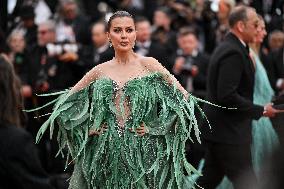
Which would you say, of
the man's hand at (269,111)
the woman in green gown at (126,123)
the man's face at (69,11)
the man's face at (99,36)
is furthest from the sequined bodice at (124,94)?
the man's face at (69,11)

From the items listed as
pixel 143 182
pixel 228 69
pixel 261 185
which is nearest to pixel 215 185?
pixel 261 185

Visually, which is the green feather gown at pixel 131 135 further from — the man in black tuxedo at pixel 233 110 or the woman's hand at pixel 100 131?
the man in black tuxedo at pixel 233 110

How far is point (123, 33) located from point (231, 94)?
5.56ft

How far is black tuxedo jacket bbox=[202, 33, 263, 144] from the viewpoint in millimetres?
7035

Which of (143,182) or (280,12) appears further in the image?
(280,12)

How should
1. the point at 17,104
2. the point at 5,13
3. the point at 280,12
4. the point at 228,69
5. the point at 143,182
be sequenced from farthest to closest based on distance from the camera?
the point at 280,12
the point at 5,13
the point at 228,69
the point at 17,104
the point at 143,182

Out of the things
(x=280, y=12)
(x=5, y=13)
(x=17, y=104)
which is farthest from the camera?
(x=280, y=12)

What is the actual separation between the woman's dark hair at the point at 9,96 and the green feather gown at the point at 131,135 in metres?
0.68

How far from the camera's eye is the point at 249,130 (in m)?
7.19

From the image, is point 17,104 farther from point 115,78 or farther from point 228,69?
point 228,69

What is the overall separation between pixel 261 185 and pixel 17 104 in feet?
7.50

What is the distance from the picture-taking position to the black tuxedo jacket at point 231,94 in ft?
23.1

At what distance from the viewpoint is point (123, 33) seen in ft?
18.4

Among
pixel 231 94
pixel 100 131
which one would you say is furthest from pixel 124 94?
pixel 231 94
